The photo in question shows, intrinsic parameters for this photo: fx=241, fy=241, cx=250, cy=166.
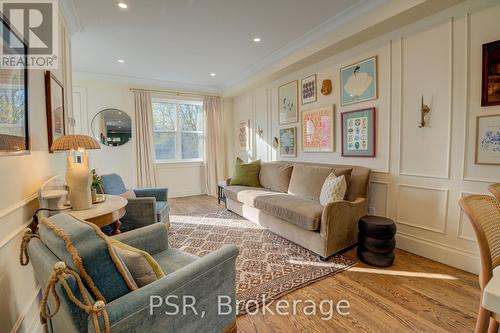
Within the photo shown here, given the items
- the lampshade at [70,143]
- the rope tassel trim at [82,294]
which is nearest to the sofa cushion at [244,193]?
the lampshade at [70,143]

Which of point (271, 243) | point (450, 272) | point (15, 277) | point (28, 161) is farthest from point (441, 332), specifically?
point (28, 161)

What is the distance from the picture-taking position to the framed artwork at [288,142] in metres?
4.18

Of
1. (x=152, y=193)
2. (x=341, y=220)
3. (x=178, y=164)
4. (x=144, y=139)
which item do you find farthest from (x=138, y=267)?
(x=178, y=164)

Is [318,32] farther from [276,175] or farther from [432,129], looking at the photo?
[276,175]

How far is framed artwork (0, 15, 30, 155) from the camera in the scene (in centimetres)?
→ 122

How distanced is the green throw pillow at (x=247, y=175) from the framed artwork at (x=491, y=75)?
308 centimetres

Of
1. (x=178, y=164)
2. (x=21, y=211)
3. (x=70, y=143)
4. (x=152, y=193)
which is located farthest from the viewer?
(x=178, y=164)

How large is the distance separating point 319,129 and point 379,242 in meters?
1.88

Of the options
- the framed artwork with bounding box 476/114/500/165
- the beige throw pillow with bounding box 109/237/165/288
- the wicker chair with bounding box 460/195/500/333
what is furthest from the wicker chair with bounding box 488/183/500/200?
the beige throw pillow with bounding box 109/237/165/288

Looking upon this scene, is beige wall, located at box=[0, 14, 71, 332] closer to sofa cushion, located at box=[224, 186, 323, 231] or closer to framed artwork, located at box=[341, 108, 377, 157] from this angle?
sofa cushion, located at box=[224, 186, 323, 231]

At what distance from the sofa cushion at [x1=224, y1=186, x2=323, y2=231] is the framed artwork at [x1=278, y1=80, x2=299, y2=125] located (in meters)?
1.36

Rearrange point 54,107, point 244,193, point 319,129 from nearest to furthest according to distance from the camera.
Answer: point 54,107 → point 319,129 → point 244,193

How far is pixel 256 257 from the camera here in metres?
2.61

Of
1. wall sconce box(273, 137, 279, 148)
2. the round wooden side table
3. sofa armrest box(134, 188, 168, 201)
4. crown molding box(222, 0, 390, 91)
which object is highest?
crown molding box(222, 0, 390, 91)
